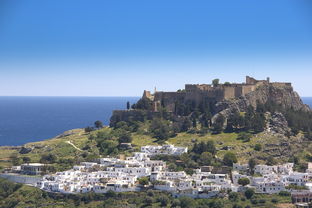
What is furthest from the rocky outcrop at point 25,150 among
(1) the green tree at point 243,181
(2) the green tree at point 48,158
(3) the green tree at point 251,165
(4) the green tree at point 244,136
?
(1) the green tree at point 243,181

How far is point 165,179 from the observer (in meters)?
57.5

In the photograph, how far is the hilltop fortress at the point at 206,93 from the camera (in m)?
78.5

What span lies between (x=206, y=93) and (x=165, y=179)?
25668 millimetres

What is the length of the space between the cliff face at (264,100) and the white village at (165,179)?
1642cm

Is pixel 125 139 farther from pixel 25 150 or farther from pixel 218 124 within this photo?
pixel 25 150

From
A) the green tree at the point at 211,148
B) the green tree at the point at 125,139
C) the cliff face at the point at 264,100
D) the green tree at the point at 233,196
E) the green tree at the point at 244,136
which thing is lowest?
the green tree at the point at 233,196

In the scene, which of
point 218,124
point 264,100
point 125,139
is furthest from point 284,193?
point 264,100

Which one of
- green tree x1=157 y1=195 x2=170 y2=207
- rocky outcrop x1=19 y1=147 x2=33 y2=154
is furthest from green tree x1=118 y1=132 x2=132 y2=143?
green tree x1=157 y1=195 x2=170 y2=207

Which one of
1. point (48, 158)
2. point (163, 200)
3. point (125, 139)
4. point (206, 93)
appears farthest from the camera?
point (206, 93)

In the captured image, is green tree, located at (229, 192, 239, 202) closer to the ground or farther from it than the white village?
closer to the ground

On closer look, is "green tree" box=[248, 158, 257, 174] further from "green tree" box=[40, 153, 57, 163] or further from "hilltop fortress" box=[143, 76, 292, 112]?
"green tree" box=[40, 153, 57, 163]

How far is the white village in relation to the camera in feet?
179

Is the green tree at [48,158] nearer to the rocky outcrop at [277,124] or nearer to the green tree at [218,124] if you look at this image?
the green tree at [218,124]

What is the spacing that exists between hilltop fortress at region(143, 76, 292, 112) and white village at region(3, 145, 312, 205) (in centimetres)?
1881
